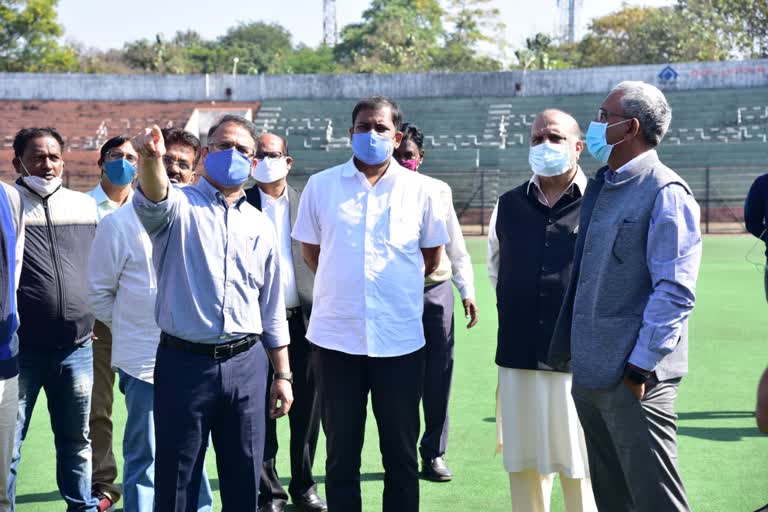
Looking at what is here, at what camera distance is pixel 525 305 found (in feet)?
15.5

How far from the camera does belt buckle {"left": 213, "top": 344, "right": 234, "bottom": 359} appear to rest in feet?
12.8

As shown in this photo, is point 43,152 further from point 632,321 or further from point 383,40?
point 383,40

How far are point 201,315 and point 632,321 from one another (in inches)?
64.2

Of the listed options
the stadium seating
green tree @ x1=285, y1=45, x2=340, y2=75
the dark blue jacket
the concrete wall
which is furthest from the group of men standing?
green tree @ x1=285, y1=45, x2=340, y2=75

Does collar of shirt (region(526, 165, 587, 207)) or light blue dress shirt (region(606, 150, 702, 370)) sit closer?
light blue dress shirt (region(606, 150, 702, 370))

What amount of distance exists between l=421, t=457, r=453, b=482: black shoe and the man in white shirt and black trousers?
1.20 meters

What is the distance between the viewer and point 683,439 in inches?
251

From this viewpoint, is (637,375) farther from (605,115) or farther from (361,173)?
(361,173)

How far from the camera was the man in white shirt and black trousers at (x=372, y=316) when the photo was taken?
4.46 metres

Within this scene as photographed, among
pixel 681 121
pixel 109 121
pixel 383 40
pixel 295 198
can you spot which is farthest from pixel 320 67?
pixel 295 198

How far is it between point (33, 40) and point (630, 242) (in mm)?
58619

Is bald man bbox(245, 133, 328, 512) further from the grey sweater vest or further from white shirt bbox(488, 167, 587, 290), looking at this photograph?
the grey sweater vest

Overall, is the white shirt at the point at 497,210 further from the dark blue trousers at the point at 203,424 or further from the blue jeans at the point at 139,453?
the blue jeans at the point at 139,453

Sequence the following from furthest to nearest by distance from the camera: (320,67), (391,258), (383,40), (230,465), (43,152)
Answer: (320,67) < (383,40) < (43,152) < (391,258) < (230,465)
